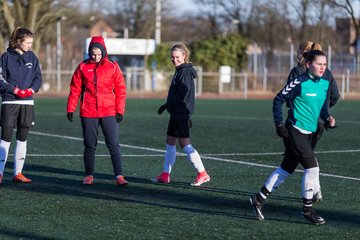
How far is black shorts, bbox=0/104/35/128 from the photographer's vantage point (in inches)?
446

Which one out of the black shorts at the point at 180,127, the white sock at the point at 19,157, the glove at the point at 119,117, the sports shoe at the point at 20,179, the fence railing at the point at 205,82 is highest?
the glove at the point at 119,117

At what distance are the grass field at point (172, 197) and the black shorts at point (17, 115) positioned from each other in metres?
0.73

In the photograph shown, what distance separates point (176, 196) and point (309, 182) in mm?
1918

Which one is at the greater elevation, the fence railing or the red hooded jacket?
the red hooded jacket

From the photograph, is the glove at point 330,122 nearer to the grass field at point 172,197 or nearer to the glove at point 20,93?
the grass field at point 172,197

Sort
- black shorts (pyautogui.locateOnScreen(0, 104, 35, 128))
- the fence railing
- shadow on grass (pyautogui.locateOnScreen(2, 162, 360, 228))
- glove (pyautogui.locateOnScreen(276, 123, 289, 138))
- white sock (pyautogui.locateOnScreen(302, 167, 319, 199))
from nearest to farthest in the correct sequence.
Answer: glove (pyautogui.locateOnScreen(276, 123, 289, 138)), white sock (pyautogui.locateOnScreen(302, 167, 319, 199)), shadow on grass (pyautogui.locateOnScreen(2, 162, 360, 228)), black shorts (pyautogui.locateOnScreen(0, 104, 35, 128)), the fence railing

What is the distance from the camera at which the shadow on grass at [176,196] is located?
905 centimetres

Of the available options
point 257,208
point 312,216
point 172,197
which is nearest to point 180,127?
point 172,197

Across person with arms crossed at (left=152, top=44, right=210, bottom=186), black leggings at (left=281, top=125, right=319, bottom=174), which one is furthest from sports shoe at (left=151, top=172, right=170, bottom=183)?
black leggings at (left=281, top=125, right=319, bottom=174)

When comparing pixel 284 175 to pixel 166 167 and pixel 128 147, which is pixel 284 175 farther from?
pixel 128 147

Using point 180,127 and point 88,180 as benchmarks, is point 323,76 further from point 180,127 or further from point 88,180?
point 88,180

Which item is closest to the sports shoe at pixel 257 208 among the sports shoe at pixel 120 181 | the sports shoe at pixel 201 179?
the sports shoe at pixel 201 179

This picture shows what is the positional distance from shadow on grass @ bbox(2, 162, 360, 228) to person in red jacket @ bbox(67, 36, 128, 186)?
368 mm

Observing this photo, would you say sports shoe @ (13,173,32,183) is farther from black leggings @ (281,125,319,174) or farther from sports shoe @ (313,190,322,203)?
black leggings @ (281,125,319,174)
